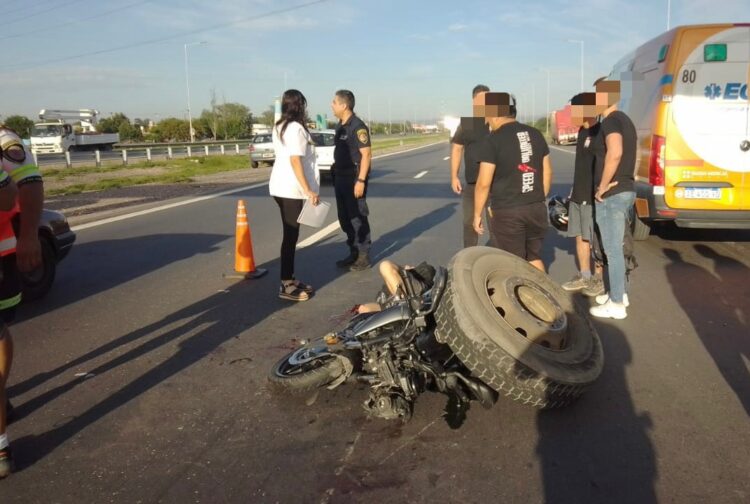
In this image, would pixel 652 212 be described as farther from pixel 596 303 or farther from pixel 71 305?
pixel 71 305

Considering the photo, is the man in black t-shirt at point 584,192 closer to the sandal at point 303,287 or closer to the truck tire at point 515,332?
the truck tire at point 515,332

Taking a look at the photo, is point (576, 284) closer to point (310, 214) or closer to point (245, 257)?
point (310, 214)

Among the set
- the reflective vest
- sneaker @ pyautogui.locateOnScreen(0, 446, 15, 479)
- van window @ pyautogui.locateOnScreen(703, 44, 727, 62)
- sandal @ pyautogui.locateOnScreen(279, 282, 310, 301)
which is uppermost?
van window @ pyautogui.locateOnScreen(703, 44, 727, 62)

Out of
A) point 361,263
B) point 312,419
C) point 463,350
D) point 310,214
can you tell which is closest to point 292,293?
point 310,214

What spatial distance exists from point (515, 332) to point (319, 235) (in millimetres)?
6165

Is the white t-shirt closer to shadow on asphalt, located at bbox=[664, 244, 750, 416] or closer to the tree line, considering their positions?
shadow on asphalt, located at bbox=[664, 244, 750, 416]

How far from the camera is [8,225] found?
125 inches

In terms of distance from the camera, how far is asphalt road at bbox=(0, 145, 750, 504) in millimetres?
2805

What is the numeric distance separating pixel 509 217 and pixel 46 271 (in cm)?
456

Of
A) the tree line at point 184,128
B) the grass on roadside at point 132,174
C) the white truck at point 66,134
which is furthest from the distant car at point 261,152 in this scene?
the tree line at point 184,128

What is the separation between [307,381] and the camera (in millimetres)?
3529

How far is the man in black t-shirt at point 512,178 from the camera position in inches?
177

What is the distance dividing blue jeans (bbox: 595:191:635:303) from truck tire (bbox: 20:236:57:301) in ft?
16.8

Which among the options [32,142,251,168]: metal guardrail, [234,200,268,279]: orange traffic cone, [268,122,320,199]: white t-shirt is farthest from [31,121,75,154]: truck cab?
[268,122,320,199]: white t-shirt
